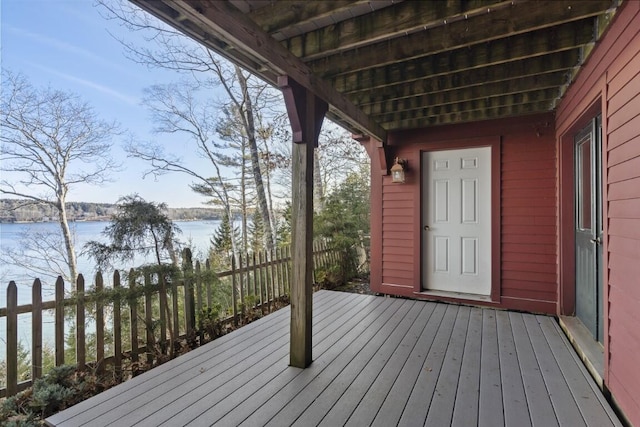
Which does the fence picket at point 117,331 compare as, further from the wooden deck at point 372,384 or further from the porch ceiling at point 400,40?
the porch ceiling at point 400,40

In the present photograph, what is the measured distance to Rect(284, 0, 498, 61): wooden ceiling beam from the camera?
1.77m

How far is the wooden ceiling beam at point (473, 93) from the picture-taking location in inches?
113

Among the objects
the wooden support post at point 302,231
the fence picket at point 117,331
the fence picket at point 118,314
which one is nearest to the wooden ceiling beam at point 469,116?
the wooden support post at point 302,231

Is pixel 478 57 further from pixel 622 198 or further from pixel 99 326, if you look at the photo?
pixel 99 326

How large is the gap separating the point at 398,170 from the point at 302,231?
2.48 meters

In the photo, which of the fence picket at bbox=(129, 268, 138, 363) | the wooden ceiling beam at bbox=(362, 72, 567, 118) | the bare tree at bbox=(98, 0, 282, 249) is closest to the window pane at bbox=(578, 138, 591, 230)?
the wooden ceiling beam at bbox=(362, 72, 567, 118)

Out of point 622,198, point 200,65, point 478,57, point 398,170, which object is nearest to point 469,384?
point 622,198

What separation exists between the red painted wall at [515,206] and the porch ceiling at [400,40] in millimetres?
644

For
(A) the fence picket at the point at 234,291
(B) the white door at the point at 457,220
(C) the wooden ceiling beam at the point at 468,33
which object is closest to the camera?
(C) the wooden ceiling beam at the point at 468,33

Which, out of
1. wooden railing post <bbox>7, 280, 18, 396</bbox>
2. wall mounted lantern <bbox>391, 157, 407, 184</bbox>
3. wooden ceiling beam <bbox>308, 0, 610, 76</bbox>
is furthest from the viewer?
wall mounted lantern <bbox>391, 157, 407, 184</bbox>

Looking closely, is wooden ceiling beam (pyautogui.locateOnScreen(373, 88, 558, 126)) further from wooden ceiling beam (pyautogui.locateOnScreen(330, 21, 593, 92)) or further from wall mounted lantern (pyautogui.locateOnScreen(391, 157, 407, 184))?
wooden ceiling beam (pyautogui.locateOnScreen(330, 21, 593, 92))

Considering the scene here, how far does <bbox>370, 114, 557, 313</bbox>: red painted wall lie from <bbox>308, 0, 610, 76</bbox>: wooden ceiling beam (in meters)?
1.91

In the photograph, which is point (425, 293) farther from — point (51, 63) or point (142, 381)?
point (51, 63)

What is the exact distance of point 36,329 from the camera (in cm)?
223
